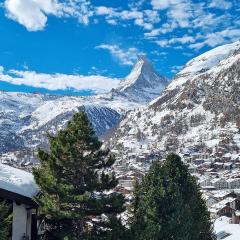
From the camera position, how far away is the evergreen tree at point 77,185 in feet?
91.6

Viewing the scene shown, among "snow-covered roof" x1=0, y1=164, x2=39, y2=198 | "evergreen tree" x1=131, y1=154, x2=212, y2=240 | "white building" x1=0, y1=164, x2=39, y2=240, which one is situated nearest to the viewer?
"white building" x1=0, y1=164, x2=39, y2=240

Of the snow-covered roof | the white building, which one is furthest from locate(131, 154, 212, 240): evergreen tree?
the snow-covered roof

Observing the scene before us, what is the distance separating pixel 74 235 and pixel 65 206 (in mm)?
1614

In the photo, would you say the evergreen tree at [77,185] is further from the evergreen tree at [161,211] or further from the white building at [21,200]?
the evergreen tree at [161,211]

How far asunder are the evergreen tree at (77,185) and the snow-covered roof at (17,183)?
0.99 meters

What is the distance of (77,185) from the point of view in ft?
94.5

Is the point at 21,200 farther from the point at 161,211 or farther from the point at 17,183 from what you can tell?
the point at 161,211

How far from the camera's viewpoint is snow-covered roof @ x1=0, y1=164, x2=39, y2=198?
91.4ft

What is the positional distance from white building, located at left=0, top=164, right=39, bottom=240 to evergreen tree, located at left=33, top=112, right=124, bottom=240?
2.90ft

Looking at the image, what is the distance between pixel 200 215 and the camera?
131ft

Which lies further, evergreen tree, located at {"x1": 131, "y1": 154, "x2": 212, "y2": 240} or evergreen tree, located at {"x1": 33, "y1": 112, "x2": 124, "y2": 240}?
evergreen tree, located at {"x1": 131, "y1": 154, "x2": 212, "y2": 240}

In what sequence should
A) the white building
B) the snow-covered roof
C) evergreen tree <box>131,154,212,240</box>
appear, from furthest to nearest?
evergreen tree <box>131,154,212,240</box>
the snow-covered roof
the white building

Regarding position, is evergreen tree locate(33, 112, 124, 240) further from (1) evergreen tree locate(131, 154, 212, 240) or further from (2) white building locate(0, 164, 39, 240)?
(1) evergreen tree locate(131, 154, 212, 240)

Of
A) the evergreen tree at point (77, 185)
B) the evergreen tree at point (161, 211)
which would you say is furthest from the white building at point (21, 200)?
the evergreen tree at point (161, 211)
